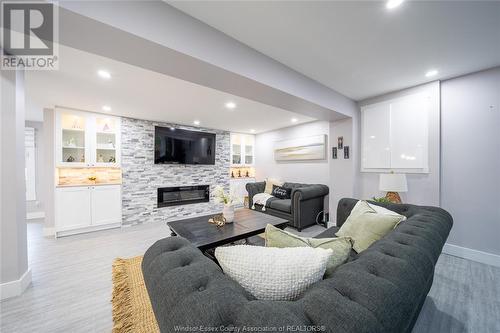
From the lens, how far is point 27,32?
1343 millimetres

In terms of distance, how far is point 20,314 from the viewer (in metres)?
1.62

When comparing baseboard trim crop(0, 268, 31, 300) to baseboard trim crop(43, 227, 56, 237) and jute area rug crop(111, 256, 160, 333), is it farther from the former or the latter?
baseboard trim crop(43, 227, 56, 237)

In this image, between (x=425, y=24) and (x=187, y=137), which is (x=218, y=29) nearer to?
(x=425, y=24)

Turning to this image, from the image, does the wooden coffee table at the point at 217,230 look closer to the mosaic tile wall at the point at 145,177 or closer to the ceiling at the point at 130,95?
the ceiling at the point at 130,95

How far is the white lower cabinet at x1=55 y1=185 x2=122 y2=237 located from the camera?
3455 mm

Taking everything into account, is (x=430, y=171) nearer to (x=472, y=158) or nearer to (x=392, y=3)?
(x=472, y=158)

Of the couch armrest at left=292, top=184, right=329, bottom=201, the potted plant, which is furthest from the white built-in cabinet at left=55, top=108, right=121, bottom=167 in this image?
the couch armrest at left=292, top=184, right=329, bottom=201

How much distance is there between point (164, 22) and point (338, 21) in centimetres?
136

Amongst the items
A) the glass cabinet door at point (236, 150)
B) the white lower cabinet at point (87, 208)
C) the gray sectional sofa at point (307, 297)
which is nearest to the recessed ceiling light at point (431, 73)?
the gray sectional sofa at point (307, 297)

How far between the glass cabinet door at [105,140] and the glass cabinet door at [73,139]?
205 mm

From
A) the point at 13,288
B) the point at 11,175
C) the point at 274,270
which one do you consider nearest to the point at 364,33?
the point at 274,270

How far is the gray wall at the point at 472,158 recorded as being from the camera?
7.77ft

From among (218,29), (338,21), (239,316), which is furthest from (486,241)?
(218,29)

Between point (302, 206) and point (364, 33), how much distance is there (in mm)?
2799
